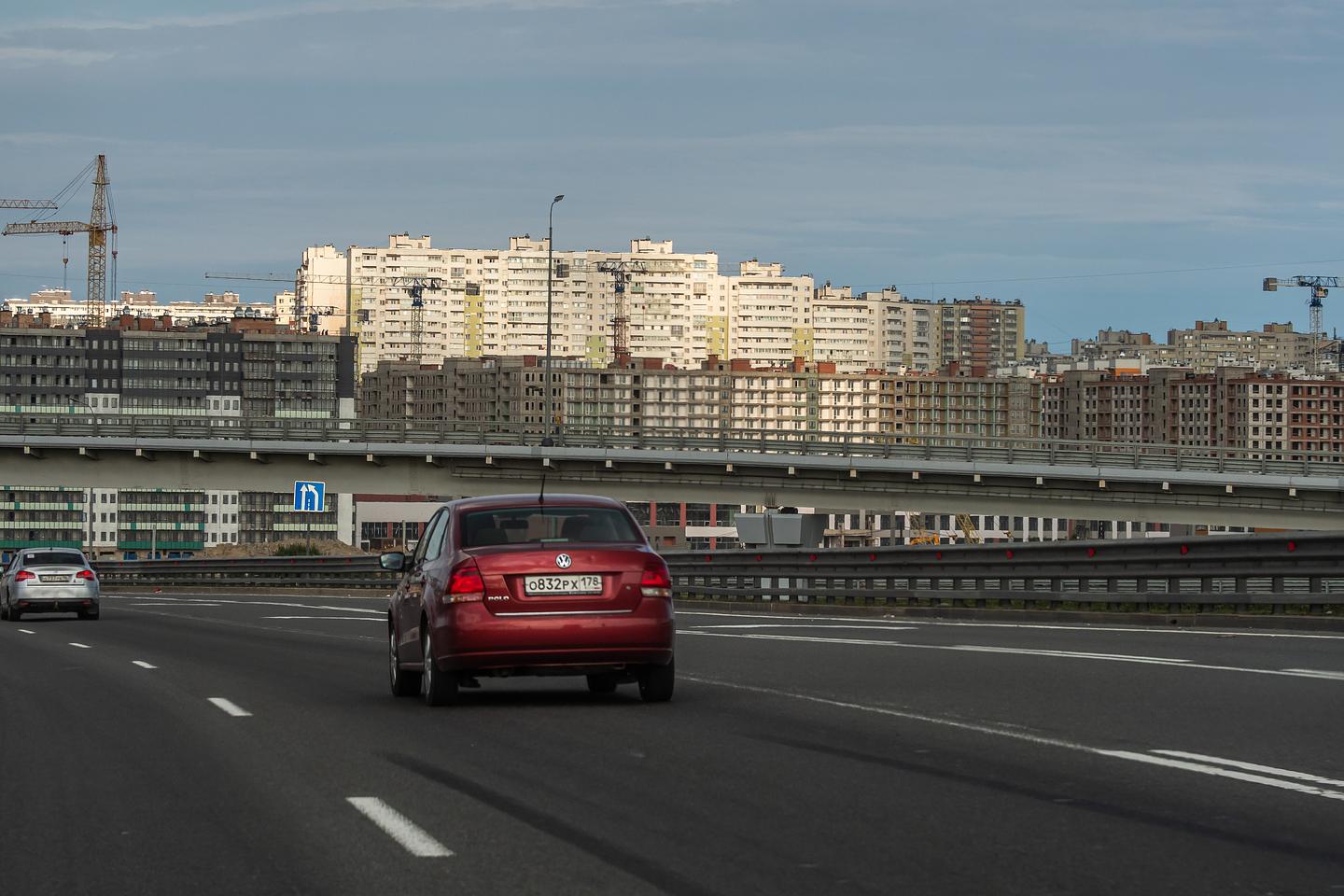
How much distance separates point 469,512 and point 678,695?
204 centimetres

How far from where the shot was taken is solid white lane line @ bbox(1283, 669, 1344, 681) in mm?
14639

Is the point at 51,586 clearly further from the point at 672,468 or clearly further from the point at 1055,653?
the point at 672,468

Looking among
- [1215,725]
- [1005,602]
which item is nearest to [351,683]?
[1215,725]

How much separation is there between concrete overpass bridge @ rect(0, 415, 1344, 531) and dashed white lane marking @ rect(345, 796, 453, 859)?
5967cm

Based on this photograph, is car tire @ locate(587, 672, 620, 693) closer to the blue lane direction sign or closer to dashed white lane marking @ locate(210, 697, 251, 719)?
dashed white lane marking @ locate(210, 697, 251, 719)

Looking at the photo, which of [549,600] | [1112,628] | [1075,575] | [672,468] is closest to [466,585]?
[549,600]

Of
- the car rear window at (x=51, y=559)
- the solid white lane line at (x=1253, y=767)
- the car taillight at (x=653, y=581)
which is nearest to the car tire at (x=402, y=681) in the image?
the car taillight at (x=653, y=581)

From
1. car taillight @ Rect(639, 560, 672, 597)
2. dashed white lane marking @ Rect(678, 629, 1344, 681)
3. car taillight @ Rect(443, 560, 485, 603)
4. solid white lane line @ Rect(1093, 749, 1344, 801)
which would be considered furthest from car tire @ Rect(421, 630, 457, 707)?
dashed white lane marking @ Rect(678, 629, 1344, 681)

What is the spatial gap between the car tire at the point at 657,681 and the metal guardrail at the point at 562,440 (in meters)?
54.3

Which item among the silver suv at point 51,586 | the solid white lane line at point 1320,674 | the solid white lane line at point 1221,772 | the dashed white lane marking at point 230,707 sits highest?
the solid white lane line at point 1221,772

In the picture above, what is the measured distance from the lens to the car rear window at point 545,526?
14.1 metres

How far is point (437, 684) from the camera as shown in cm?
1412

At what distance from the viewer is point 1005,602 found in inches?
1164

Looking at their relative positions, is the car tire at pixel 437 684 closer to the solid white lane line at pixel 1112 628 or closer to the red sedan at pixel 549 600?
the red sedan at pixel 549 600
